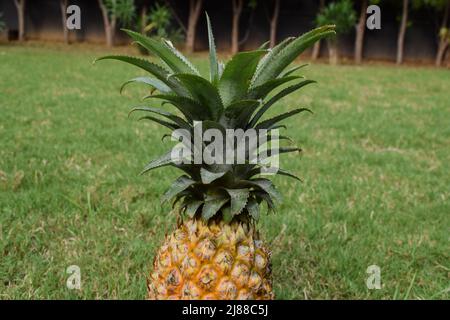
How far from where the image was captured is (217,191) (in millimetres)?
→ 1985

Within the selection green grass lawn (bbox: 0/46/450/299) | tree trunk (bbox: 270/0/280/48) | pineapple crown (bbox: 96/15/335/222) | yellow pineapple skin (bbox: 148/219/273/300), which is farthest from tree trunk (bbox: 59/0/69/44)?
yellow pineapple skin (bbox: 148/219/273/300)

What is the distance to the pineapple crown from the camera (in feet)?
5.82

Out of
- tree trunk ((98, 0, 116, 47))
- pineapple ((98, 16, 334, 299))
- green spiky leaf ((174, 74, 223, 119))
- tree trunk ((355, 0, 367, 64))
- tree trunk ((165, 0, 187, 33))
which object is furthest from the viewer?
tree trunk ((165, 0, 187, 33))

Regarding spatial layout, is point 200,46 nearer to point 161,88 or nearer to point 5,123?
point 5,123

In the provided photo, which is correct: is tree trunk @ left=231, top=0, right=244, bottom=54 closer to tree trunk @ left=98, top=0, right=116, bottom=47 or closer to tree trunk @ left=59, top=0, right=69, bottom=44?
tree trunk @ left=98, top=0, right=116, bottom=47

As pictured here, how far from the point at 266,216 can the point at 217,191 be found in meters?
1.69

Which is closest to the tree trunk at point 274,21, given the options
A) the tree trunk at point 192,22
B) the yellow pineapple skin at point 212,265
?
the tree trunk at point 192,22

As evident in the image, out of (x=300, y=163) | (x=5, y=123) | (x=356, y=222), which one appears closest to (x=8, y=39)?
(x=5, y=123)

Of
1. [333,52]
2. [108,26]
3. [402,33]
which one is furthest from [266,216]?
[402,33]

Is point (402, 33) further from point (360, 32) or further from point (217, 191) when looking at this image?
point (217, 191)

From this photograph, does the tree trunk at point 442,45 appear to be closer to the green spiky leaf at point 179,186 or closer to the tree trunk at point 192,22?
the tree trunk at point 192,22

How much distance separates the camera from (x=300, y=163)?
5129 millimetres

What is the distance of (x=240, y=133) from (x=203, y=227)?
38 centimetres
